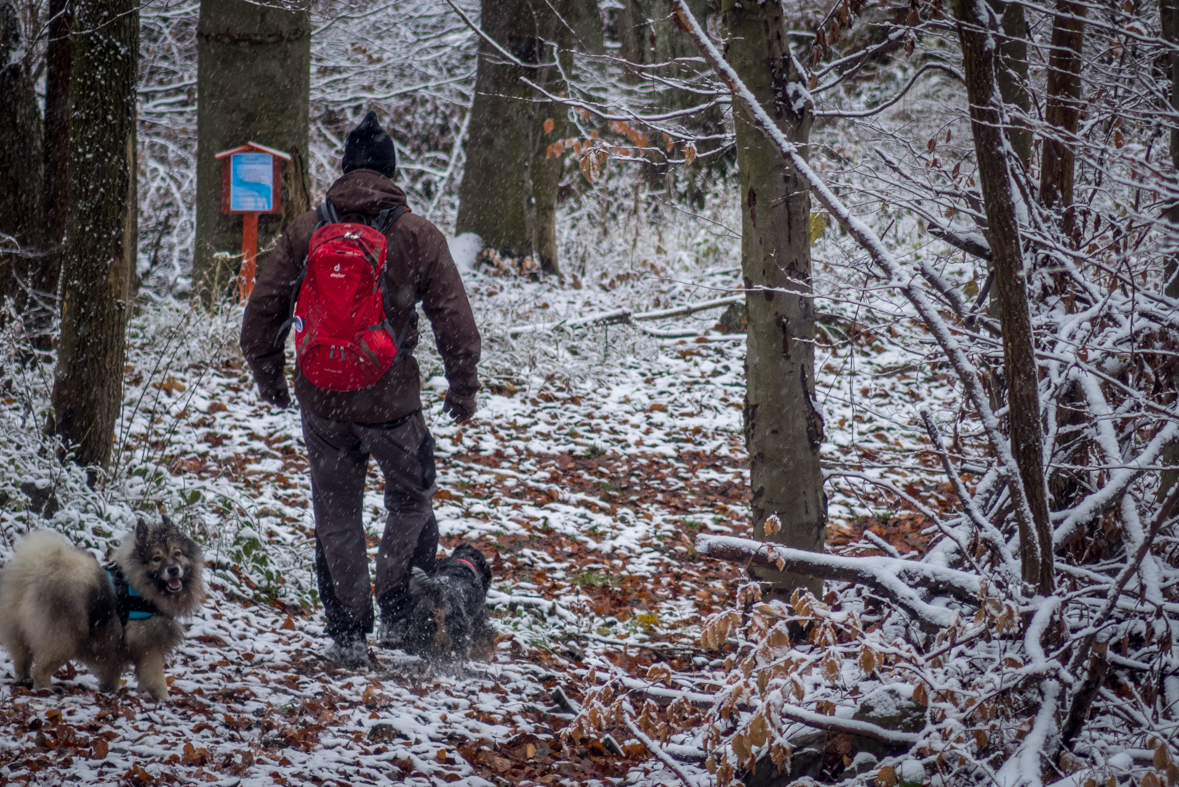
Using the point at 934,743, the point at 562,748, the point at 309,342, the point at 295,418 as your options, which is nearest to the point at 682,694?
the point at 934,743

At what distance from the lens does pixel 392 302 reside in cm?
404

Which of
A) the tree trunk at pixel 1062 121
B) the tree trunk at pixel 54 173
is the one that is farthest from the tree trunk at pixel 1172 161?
the tree trunk at pixel 54 173

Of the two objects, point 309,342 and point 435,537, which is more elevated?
point 309,342

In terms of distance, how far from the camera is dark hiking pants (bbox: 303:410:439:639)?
4.05 m

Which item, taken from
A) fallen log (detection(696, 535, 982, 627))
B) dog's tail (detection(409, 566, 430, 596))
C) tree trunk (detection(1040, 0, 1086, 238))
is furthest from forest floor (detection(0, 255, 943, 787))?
tree trunk (detection(1040, 0, 1086, 238))

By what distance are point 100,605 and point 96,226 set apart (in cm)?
242

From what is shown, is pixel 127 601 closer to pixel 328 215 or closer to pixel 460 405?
pixel 460 405

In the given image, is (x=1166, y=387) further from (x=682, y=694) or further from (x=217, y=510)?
(x=217, y=510)

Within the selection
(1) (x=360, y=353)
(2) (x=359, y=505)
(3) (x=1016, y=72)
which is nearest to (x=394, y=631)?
(2) (x=359, y=505)

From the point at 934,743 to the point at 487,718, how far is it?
2013 millimetres

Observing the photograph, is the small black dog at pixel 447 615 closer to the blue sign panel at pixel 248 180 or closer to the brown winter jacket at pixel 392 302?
the brown winter jacket at pixel 392 302

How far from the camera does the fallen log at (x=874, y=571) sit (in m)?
2.96

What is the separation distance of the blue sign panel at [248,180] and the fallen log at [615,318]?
2.87 meters

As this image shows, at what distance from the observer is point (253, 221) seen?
8609 millimetres
